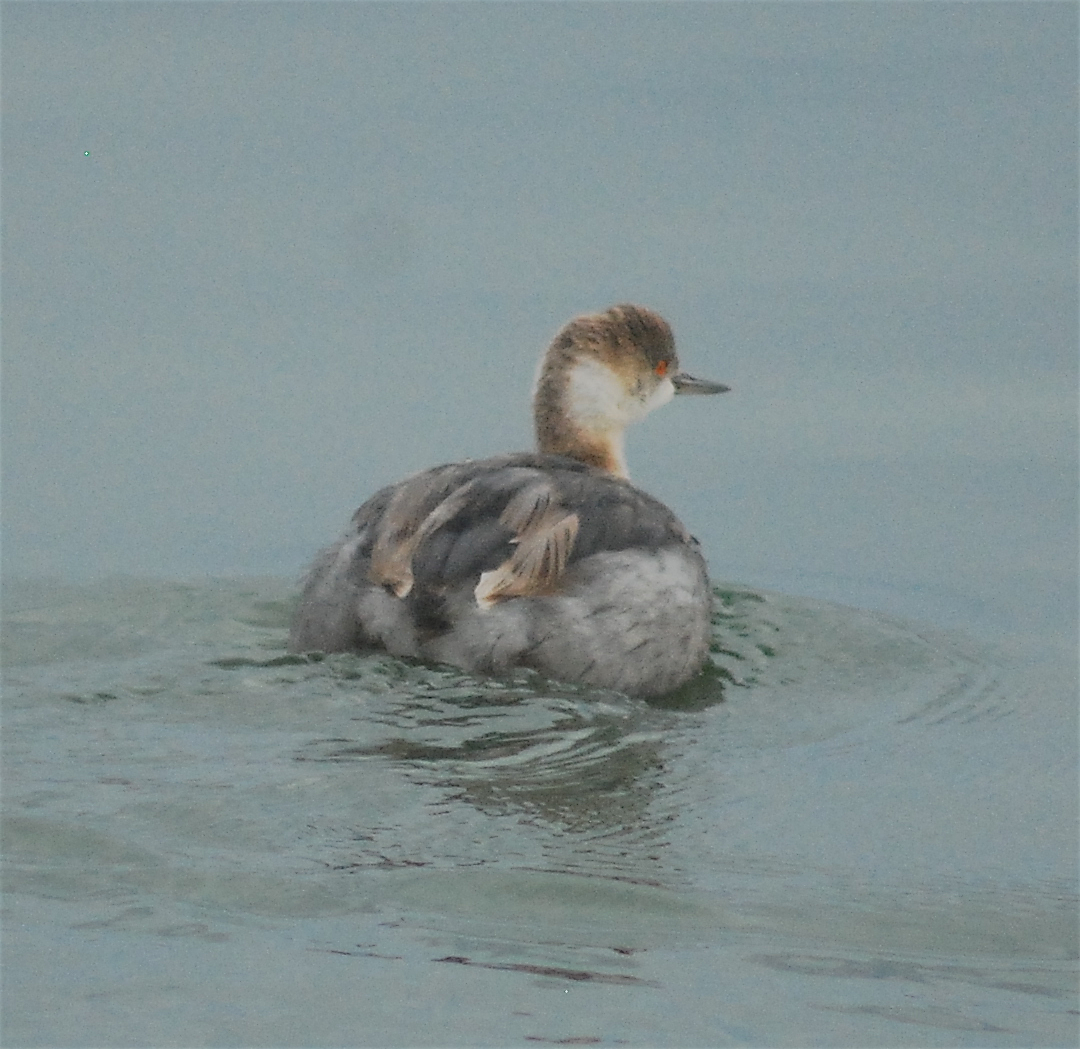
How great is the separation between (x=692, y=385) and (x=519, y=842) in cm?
414

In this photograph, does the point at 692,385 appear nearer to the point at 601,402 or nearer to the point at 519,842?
the point at 601,402

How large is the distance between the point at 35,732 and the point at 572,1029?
292cm

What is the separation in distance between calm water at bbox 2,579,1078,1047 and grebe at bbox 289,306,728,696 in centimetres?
13

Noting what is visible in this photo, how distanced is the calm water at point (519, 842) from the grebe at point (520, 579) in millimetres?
132

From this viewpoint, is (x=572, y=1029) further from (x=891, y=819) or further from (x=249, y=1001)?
(x=891, y=819)

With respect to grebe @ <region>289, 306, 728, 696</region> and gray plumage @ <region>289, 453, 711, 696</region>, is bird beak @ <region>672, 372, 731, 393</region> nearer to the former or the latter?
grebe @ <region>289, 306, 728, 696</region>

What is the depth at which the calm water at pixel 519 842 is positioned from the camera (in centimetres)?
499

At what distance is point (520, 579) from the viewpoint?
7.67 metres

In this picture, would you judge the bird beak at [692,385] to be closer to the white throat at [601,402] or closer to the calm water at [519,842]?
the white throat at [601,402]

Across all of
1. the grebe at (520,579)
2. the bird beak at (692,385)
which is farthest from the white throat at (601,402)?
the grebe at (520,579)

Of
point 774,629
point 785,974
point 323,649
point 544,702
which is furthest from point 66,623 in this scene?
point 785,974

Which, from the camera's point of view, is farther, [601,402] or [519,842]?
[601,402]

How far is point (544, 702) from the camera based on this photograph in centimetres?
745

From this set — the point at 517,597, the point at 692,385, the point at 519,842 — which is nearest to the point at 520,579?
the point at 517,597
